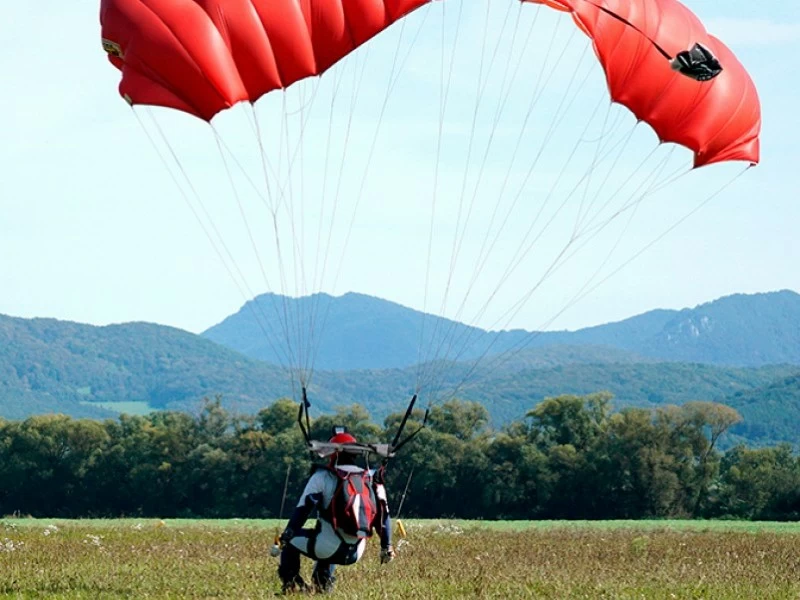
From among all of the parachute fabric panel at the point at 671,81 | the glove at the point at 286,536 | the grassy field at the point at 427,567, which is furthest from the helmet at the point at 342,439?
the parachute fabric panel at the point at 671,81

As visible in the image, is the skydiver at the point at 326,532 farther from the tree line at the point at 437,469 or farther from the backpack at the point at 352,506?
the tree line at the point at 437,469

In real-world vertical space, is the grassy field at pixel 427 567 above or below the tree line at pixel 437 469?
below

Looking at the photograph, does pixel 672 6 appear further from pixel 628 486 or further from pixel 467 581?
pixel 628 486

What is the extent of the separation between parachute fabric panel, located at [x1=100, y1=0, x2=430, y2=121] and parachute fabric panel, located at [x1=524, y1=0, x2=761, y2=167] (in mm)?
2526

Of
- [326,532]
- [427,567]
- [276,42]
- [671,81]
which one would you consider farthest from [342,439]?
[671,81]

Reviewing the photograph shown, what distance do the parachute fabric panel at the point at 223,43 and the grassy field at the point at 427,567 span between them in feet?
16.3

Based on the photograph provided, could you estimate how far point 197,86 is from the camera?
1412 cm

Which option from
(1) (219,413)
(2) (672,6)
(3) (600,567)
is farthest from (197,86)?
(1) (219,413)

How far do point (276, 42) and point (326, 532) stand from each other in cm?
504

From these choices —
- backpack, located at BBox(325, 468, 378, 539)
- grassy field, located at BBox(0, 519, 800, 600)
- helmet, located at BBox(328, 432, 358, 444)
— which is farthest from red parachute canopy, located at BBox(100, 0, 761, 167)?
grassy field, located at BBox(0, 519, 800, 600)

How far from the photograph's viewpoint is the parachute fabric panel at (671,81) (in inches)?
613

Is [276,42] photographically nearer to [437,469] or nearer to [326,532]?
[326,532]

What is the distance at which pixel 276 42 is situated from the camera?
14.3 m

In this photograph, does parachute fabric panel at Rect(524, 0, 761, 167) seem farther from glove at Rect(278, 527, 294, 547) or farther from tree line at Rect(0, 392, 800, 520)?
tree line at Rect(0, 392, 800, 520)
